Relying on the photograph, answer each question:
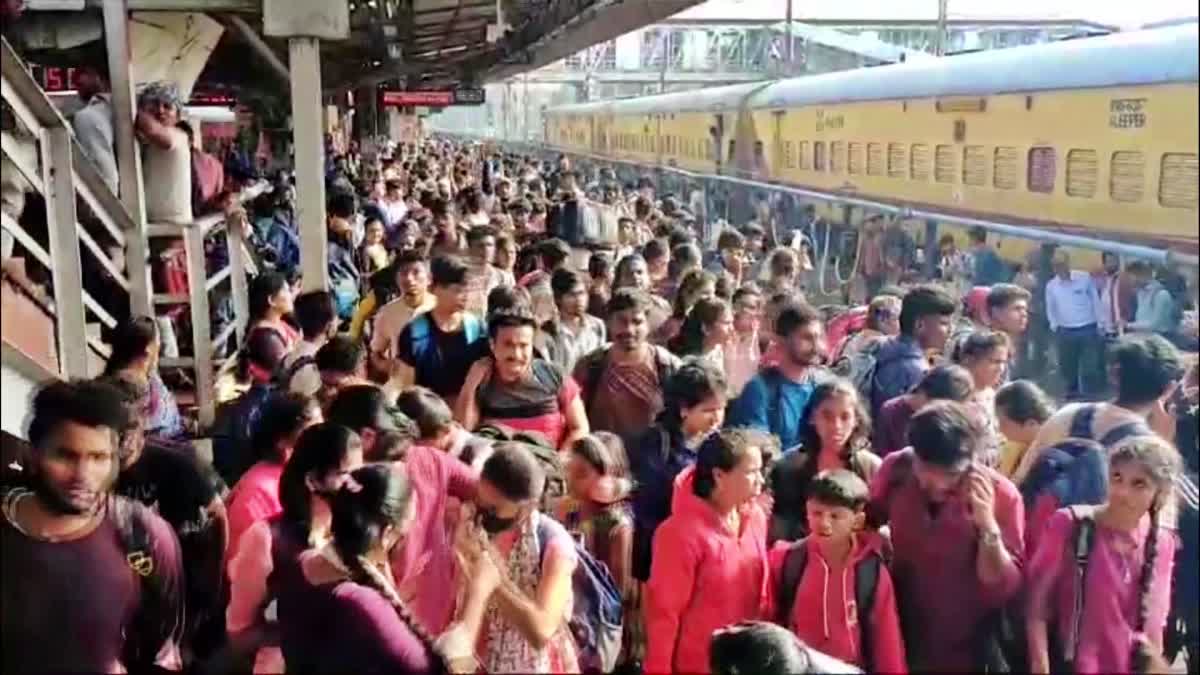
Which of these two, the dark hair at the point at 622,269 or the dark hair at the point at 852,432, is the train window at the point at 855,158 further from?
the dark hair at the point at 852,432

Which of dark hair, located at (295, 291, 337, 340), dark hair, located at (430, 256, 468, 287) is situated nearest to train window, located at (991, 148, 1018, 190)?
dark hair, located at (430, 256, 468, 287)

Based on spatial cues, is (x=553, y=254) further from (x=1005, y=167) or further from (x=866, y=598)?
(x=866, y=598)

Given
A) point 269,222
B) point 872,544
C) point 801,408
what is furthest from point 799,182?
point 872,544

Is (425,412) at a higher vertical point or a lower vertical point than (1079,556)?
higher

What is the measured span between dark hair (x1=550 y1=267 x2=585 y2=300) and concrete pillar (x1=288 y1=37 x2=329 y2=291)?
1.75 metres

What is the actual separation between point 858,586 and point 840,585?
0.11 feet

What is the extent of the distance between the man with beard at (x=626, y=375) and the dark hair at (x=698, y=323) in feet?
0.57

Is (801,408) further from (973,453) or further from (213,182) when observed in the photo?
(213,182)

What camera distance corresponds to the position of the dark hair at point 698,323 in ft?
12.3

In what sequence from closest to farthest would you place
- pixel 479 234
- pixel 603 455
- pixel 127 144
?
pixel 603 455 < pixel 127 144 < pixel 479 234

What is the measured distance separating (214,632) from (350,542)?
1.49 ft

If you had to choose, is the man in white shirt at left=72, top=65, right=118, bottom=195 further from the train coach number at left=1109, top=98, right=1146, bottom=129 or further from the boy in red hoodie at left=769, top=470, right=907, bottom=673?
the train coach number at left=1109, top=98, right=1146, bottom=129

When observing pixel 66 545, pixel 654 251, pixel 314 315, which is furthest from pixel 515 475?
pixel 654 251

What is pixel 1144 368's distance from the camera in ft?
7.13
